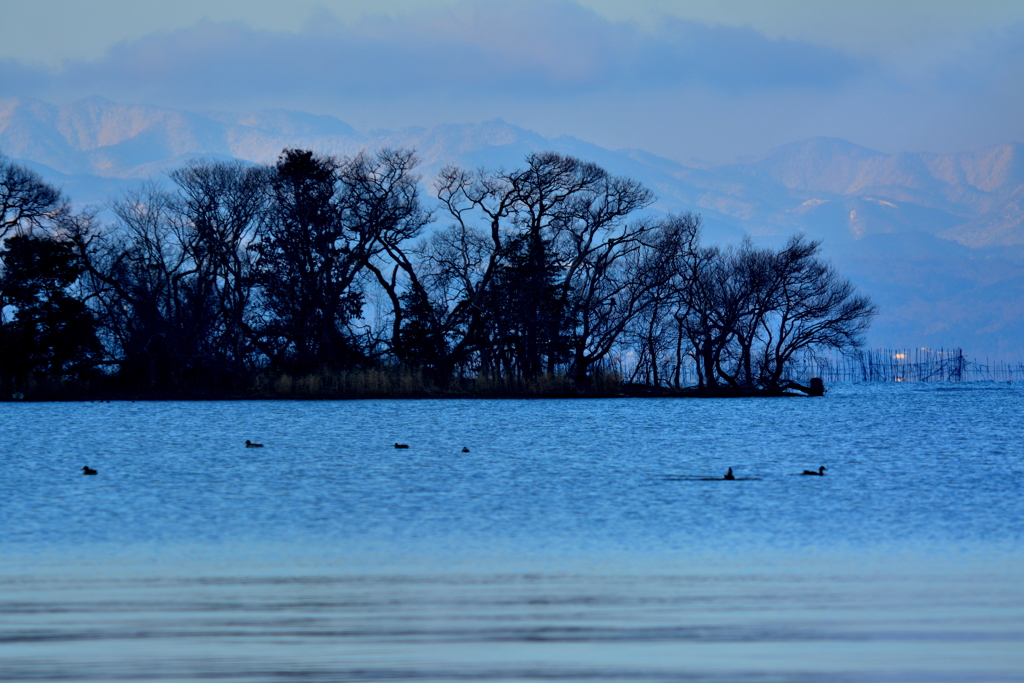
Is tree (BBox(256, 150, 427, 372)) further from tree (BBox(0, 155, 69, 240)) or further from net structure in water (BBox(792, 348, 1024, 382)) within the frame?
net structure in water (BBox(792, 348, 1024, 382))

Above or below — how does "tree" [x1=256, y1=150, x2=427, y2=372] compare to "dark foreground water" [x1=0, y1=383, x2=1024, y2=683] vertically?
above

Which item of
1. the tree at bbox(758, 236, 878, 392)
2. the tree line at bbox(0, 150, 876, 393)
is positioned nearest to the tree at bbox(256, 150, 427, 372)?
the tree line at bbox(0, 150, 876, 393)

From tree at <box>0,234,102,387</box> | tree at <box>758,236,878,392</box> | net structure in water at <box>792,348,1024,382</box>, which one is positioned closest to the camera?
tree at <box>0,234,102,387</box>

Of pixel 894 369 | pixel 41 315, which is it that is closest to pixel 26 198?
pixel 41 315

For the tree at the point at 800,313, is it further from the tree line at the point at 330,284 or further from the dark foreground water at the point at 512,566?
the dark foreground water at the point at 512,566

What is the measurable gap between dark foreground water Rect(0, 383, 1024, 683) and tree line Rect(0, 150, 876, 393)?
3565cm

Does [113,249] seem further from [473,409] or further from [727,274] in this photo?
[727,274]

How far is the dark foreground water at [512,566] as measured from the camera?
743 cm

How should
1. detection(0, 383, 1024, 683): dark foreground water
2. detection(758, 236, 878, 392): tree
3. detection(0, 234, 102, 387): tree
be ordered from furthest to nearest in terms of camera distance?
1. detection(758, 236, 878, 392): tree
2. detection(0, 234, 102, 387): tree
3. detection(0, 383, 1024, 683): dark foreground water

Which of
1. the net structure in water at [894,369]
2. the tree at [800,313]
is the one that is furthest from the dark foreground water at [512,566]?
the net structure in water at [894,369]

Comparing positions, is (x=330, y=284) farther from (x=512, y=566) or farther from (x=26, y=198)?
(x=512, y=566)

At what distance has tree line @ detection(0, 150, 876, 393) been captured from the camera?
194 feet

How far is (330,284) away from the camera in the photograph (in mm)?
60969

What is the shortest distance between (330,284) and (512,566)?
51.2m
